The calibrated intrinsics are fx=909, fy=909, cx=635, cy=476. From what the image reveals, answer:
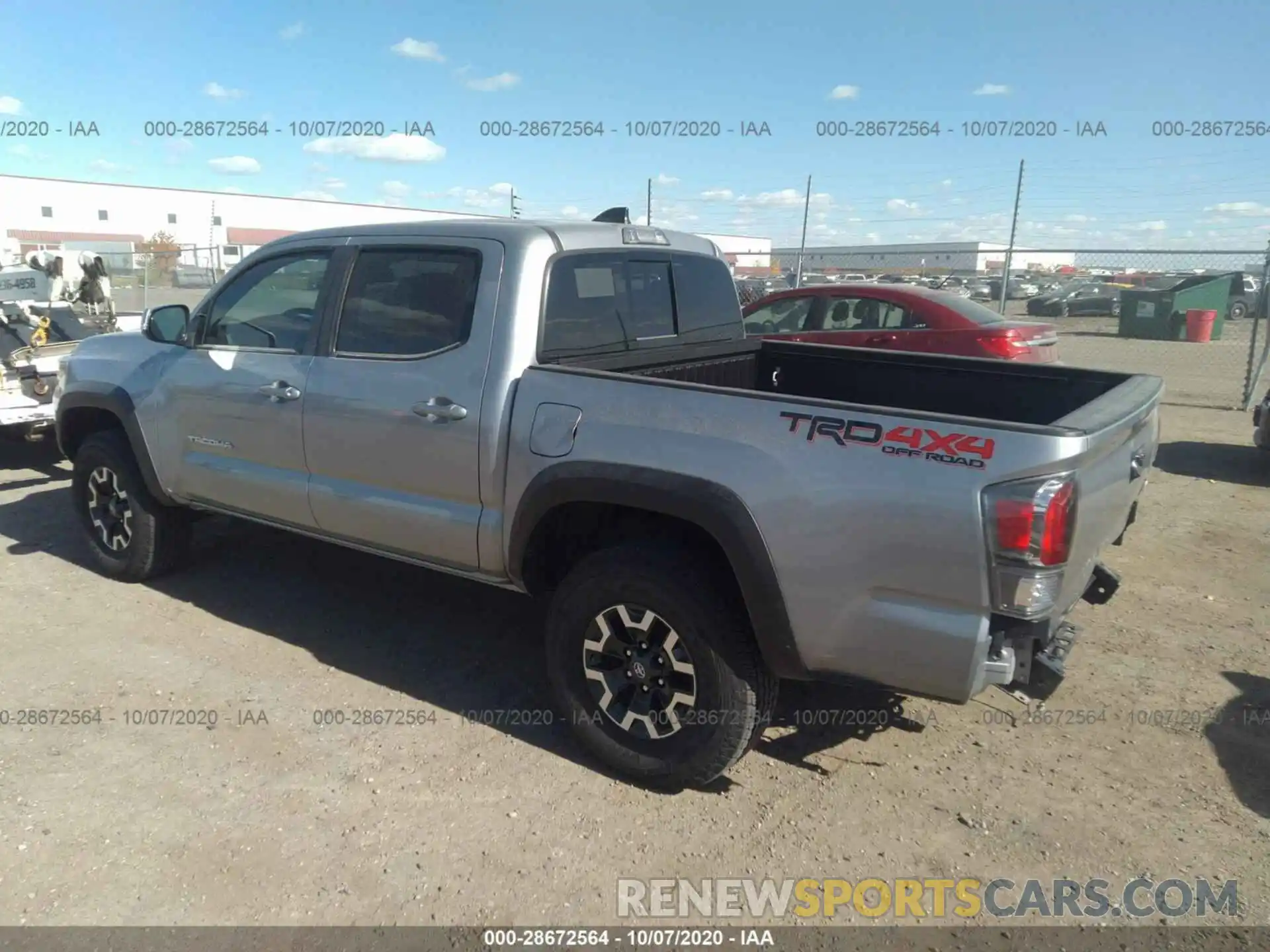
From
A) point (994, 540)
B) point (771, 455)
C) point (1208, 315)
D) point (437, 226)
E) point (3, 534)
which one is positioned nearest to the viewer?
point (994, 540)

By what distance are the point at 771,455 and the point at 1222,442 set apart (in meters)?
8.49

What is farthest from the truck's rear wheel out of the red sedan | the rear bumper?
the red sedan

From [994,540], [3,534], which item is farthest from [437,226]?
[3,534]

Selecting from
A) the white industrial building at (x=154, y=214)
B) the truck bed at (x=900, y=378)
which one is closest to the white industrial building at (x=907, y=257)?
the truck bed at (x=900, y=378)

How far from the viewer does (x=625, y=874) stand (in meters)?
2.88

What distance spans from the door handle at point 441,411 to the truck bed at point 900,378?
49 cm

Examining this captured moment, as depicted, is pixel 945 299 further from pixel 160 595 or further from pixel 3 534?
pixel 3 534

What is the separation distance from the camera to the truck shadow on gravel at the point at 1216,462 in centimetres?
777

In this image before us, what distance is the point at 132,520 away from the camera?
5035 mm

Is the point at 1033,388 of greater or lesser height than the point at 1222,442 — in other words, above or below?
above

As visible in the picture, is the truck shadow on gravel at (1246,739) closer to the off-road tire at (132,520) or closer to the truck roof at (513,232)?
the truck roof at (513,232)

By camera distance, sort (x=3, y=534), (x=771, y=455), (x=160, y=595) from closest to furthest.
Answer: (x=771, y=455) → (x=160, y=595) → (x=3, y=534)

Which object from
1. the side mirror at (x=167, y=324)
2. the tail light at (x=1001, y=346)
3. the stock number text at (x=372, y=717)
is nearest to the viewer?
the stock number text at (x=372, y=717)

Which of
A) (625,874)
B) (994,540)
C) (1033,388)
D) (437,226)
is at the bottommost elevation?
(625,874)
